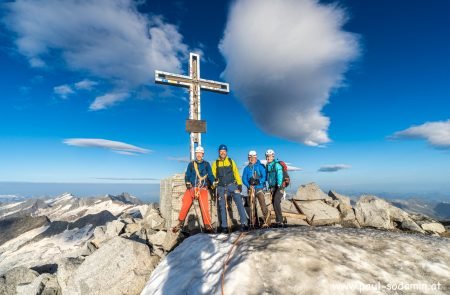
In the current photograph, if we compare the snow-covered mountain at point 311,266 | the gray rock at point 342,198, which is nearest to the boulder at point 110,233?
the snow-covered mountain at point 311,266

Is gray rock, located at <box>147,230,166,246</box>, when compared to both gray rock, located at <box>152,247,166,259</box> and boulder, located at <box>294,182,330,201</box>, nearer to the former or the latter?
gray rock, located at <box>152,247,166,259</box>

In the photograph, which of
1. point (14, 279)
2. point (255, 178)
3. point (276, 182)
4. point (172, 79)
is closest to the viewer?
point (14, 279)

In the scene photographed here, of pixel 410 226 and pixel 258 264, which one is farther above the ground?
pixel 258 264

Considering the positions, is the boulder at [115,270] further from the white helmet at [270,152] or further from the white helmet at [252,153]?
the white helmet at [270,152]

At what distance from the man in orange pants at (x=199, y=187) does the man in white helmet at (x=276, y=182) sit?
9.88ft

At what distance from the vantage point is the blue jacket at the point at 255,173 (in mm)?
11492

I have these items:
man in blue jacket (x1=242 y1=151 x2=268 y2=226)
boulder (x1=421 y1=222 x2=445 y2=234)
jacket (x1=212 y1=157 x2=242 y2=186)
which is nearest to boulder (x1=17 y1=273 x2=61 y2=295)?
jacket (x1=212 y1=157 x2=242 y2=186)

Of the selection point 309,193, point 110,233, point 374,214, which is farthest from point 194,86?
point 374,214

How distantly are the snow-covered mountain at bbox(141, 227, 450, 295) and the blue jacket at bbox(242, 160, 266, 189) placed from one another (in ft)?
18.8

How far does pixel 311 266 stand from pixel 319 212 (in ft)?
35.4

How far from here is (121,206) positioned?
66.7 m

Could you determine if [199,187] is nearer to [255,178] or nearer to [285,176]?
[255,178]

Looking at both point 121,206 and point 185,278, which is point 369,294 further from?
point 121,206

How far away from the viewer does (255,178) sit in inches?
449
